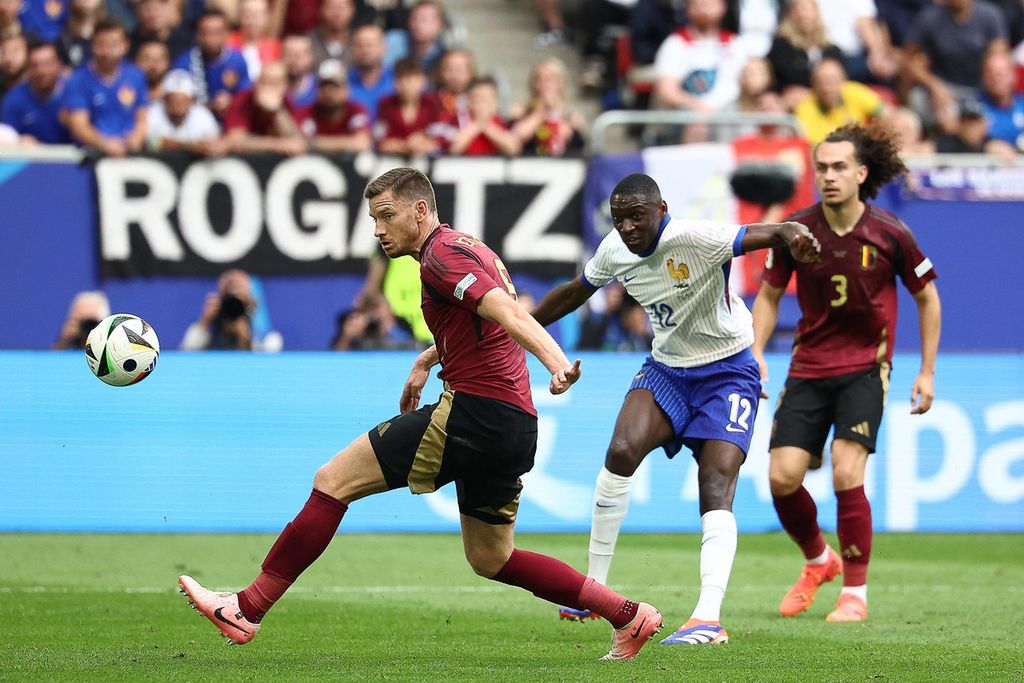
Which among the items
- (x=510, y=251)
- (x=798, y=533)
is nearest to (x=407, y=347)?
(x=510, y=251)

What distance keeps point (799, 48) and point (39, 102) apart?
7.81 metres

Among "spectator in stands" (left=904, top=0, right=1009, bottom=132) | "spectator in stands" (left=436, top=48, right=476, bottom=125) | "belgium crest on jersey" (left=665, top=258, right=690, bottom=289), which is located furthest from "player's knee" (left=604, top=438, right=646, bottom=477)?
"spectator in stands" (left=904, top=0, right=1009, bottom=132)

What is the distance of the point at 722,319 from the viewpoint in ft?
25.3

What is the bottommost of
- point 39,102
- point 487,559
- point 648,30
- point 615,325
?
point 615,325

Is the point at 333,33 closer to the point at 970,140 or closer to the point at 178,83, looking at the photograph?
the point at 178,83

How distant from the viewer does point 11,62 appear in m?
14.9

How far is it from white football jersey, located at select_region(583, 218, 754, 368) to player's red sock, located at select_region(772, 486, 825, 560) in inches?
47.4

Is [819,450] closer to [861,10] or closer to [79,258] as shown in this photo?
[79,258]

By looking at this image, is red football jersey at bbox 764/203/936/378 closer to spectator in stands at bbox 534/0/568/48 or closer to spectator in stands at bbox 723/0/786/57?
spectator in stands at bbox 723/0/786/57

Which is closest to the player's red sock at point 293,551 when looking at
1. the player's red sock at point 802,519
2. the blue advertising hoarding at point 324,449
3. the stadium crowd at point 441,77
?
the player's red sock at point 802,519

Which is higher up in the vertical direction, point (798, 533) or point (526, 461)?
point (526, 461)

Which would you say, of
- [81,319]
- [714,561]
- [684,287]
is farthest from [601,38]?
[714,561]

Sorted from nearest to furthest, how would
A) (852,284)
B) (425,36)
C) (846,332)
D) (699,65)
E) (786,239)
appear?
1. (786,239)
2. (852,284)
3. (846,332)
4. (425,36)
5. (699,65)

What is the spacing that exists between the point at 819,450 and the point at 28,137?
897 centimetres
